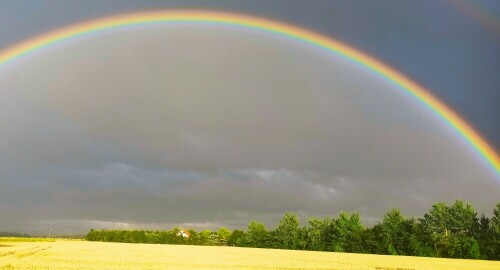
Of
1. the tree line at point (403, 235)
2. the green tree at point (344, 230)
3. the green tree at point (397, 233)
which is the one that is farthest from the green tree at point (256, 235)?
the green tree at point (397, 233)

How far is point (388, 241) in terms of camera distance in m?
88.4

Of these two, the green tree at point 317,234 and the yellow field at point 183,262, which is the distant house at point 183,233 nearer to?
the green tree at point 317,234

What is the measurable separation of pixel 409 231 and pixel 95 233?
135301 millimetres

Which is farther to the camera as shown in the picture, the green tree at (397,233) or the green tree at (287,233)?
the green tree at (287,233)

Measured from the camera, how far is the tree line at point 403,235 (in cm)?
8006

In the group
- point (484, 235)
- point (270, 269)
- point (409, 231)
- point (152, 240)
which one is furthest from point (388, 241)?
point (152, 240)

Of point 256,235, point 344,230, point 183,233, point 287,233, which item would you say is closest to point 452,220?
point 344,230

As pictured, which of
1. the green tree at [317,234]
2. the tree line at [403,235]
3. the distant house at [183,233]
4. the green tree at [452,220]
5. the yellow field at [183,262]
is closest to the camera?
the yellow field at [183,262]

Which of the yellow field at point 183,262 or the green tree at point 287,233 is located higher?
the green tree at point 287,233

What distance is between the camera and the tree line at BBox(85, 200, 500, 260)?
263 feet

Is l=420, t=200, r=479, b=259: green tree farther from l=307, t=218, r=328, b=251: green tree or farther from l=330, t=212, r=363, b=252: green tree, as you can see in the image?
l=307, t=218, r=328, b=251: green tree

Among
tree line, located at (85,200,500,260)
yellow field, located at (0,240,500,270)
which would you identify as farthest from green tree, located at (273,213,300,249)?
yellow field, located at (0,240,500,270)

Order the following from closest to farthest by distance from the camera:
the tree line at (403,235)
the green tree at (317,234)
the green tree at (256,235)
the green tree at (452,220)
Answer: the tree line at (403,235) < the green tree at (452,220) < the green tree at (317,234) < the green tree at (256,235)

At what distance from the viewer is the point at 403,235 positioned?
286 ft
